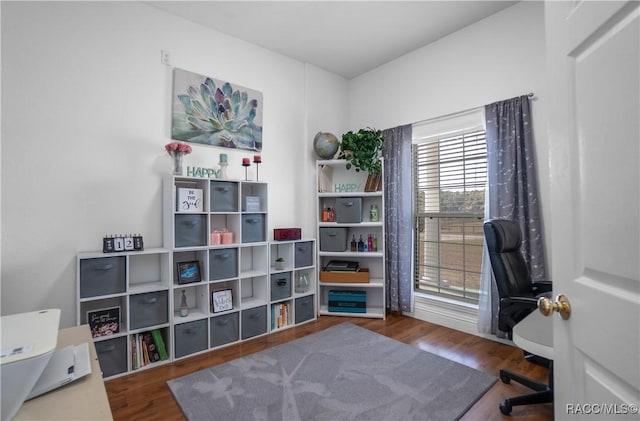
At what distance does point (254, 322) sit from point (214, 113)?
205 cm

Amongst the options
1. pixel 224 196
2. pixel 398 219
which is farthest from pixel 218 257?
pixel 398 219

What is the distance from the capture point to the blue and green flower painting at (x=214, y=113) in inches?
108

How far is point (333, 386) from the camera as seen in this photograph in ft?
6.64

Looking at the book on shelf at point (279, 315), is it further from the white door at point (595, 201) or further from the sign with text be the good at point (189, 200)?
the white door at point (595, 201)

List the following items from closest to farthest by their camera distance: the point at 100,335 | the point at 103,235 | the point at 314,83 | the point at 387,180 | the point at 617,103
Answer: the point at 617,103 < the point at 100,335 < the point at 103,235 < the point at 387,180 < the point at 314,83

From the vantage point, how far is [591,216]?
2.38 feet

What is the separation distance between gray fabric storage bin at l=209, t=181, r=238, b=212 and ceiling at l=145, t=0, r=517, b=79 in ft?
5.11

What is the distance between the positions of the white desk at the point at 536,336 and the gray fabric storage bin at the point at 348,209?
6.37 ft

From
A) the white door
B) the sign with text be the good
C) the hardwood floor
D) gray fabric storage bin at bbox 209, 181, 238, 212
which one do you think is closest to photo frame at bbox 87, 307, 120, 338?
the hardwood floor

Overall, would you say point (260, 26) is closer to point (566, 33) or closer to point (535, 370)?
point (566, 33)

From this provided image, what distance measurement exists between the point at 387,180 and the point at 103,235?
280 cm

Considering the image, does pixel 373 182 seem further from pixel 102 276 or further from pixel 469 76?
pixel 102 276

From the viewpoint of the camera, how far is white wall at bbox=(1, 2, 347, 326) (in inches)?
81.4

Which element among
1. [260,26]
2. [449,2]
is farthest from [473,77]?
[260,26]
